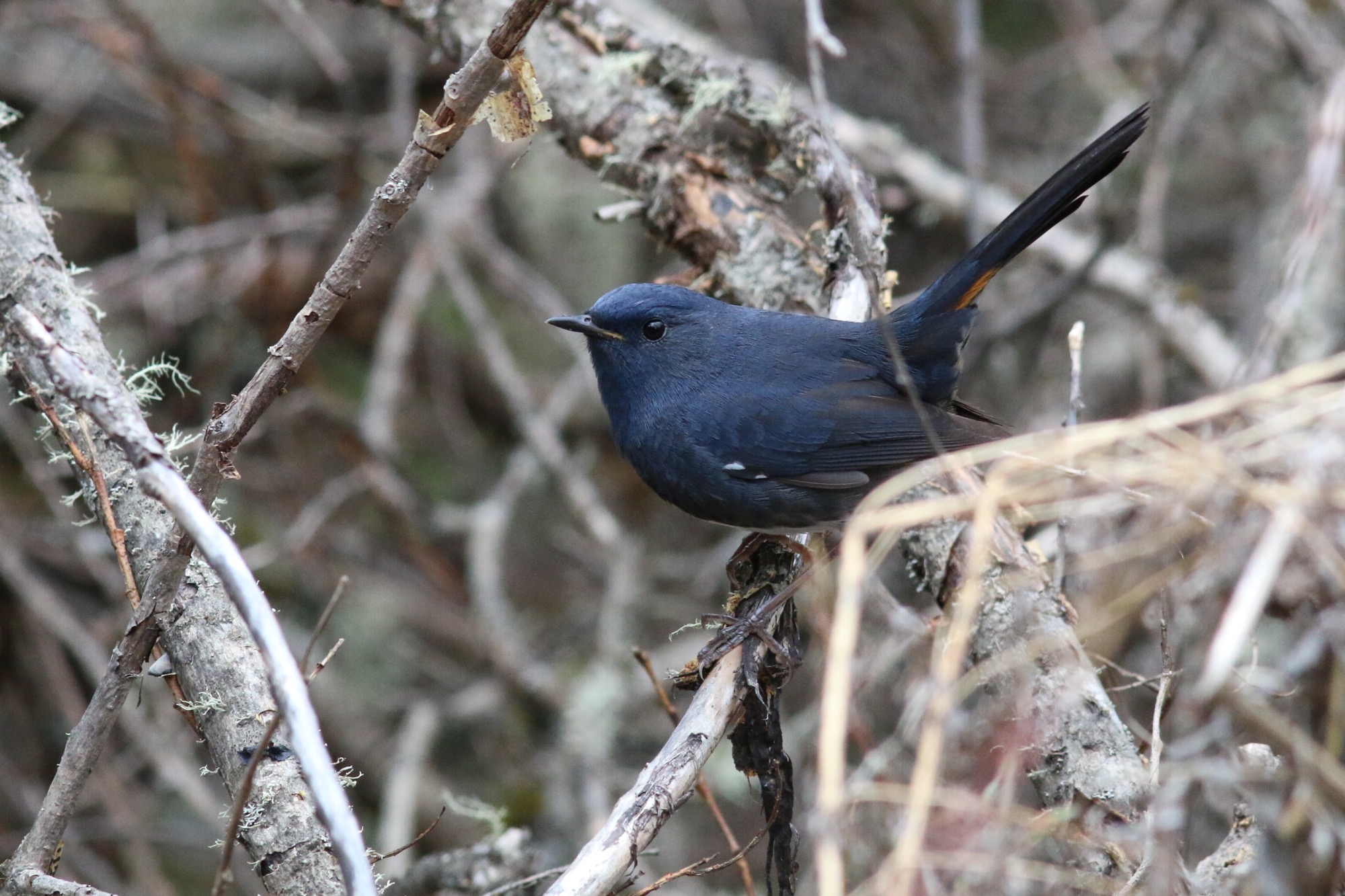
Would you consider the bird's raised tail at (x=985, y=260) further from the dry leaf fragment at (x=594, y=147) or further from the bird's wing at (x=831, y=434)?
the dry leaf fragment at (x=594, y=147)

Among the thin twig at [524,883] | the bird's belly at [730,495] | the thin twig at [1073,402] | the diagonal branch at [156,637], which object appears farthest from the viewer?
the bird's belly at [730,495]

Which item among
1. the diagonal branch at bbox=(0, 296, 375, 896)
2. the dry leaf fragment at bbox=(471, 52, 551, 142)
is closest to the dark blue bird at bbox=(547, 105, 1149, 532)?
the dry leaf fragment at bbox=(471, 52, 551, 142)

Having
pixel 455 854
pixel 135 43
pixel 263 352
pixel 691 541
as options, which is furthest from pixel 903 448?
pixel 135 43

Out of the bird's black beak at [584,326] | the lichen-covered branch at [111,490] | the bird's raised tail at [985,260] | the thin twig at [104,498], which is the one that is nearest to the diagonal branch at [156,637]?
the lichen-covered branch at [111,490]

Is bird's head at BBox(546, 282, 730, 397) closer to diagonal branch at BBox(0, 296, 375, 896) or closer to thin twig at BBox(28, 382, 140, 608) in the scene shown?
thin twig at BBox(28, 382, 140, 608)

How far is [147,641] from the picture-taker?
2.02m

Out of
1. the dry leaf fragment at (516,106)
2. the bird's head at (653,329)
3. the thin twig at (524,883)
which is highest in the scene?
the dry leaf fragment at (516,106)

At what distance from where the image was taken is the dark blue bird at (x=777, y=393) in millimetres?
3248

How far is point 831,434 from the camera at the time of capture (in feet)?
11.0

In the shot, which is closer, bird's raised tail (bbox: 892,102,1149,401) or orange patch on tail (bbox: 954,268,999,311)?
bird's raised tail (bbox: 892,102,1149,401)

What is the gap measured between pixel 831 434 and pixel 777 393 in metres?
0.21

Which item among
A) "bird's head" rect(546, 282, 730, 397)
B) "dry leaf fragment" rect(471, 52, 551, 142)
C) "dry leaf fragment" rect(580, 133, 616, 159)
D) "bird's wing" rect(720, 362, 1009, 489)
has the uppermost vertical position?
"dry leaf fragment" rect(471, 52, 551, 142)

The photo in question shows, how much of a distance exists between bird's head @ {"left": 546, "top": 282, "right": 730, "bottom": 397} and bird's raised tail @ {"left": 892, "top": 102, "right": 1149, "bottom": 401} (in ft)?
2.05

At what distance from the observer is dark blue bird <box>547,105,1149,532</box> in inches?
128
